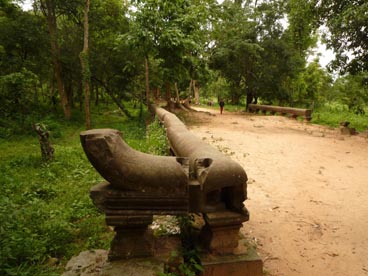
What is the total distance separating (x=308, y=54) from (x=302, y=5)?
21336mm

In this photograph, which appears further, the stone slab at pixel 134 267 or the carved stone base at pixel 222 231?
the carved stone base at pixel 222 231

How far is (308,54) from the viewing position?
3148 centimetres

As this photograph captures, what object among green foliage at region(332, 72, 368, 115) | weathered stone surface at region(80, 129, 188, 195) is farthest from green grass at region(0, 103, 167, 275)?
green foliage at region(332, 72, 368, 115)

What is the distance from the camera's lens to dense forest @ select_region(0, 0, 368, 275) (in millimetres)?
3682

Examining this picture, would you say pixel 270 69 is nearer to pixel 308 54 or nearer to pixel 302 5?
pixel 302 5

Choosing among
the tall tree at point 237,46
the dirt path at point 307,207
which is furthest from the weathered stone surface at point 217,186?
the tall tree at point 237,46

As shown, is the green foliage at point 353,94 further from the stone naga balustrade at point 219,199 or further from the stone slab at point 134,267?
the stone slab at point 134,267

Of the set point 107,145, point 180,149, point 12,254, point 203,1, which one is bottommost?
point 12,254

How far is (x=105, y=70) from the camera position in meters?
15.7

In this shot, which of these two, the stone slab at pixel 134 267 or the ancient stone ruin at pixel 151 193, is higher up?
the ancient stone ruin at pixel 151 193

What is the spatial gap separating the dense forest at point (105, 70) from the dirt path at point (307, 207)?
2072 millimetres

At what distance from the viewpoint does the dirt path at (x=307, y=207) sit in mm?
3227

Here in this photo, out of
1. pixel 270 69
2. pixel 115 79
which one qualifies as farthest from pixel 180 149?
pixel 270 69

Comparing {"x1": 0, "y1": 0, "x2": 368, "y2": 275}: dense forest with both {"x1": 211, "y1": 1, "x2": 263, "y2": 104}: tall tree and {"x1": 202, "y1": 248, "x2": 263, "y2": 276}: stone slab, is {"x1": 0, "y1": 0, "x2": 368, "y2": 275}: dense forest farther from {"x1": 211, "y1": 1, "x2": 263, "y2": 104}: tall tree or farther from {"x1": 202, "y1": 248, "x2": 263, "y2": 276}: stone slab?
{"x1": 202, "y1": 248, "x2": 263, "y2": 276}: stone slab
